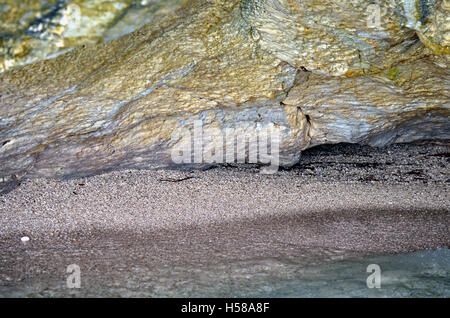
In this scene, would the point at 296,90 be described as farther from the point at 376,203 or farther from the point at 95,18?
the point at 95,18

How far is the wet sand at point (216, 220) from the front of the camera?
3.27 metres

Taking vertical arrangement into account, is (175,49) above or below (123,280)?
above

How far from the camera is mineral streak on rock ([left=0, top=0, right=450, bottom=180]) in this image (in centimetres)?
359

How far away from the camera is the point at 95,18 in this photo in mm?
2832

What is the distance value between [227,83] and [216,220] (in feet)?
5.59

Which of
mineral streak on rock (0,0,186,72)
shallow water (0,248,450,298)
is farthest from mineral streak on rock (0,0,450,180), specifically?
shallow water (0,248,450,298)

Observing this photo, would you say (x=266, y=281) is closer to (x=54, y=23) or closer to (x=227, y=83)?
(x=227, y=83)

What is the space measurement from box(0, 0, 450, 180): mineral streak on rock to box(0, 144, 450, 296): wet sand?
529mm

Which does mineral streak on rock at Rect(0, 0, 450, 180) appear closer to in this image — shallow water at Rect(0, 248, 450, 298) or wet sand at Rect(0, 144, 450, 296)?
wet sand at Rect(0, 144, 450, 296)

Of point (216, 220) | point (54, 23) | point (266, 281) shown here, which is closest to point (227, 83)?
point (216, 220)
